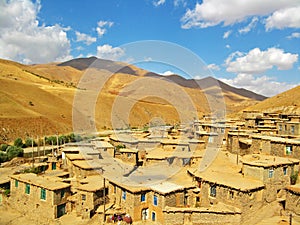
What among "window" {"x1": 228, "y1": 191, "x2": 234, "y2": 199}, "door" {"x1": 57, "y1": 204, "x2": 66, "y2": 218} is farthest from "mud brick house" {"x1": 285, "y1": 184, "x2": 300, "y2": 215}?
"door" {"x1": 57, "y1": 204, "x2": 66, "y2": 218}

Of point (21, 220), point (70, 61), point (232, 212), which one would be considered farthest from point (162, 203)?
point (70, 61)

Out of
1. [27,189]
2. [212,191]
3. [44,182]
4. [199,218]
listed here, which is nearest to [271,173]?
[212,191]

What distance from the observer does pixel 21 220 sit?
17453 mm

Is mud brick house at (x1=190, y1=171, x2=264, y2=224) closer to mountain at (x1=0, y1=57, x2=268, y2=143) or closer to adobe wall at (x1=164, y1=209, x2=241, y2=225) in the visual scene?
adobe wall at (x1=164, y1=209, x2=241, y2=225)

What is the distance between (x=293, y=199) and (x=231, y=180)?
2.85m

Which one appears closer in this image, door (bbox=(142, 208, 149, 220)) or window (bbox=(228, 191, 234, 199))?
window (bbox=(228, 191, 234, 199))

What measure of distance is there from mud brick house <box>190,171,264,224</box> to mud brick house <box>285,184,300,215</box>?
1183 mm

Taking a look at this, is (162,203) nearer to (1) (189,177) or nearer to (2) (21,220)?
(1) (189,177)

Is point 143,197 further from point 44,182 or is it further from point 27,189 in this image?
point 27,189

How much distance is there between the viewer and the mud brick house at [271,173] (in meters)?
14.9

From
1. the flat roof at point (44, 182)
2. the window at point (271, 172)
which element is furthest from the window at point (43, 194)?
the window at point (271, 172)

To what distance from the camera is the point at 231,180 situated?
49.8ft

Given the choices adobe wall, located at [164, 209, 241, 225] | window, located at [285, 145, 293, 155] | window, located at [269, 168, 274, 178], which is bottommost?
adobe wall, located at [164, 209, 241, 225]

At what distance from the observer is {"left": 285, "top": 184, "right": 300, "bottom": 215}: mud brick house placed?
14.0 metres
